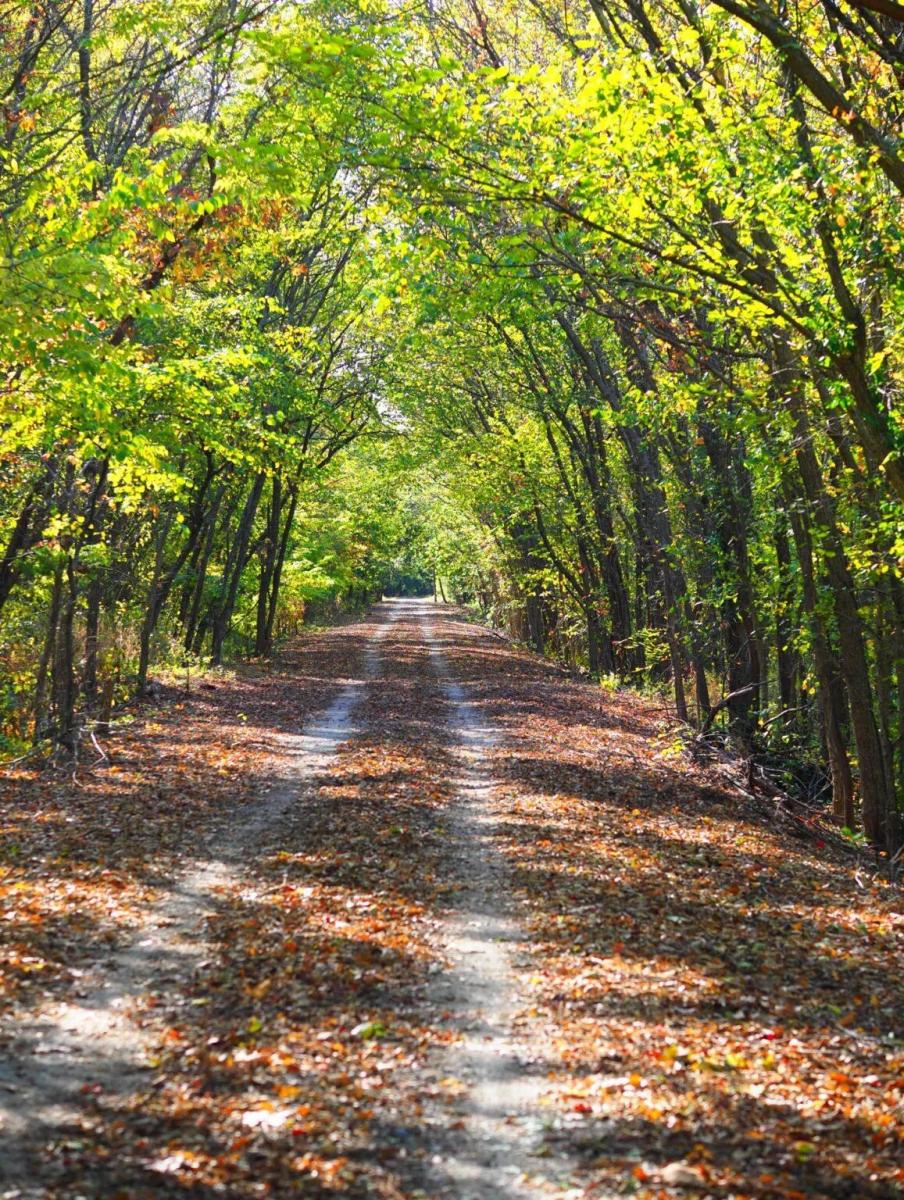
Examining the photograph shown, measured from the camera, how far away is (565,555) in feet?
98.3

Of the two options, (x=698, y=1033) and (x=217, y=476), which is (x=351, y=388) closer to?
(x=217, y=476)

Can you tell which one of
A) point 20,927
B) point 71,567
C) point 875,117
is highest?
point 875,117

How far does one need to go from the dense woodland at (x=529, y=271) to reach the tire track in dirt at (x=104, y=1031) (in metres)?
4.54

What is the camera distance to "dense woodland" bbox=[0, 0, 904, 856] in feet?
26.7

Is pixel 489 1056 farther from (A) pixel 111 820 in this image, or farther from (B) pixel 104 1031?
(A) pixel 111 820

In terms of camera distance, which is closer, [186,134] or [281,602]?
[186,134]

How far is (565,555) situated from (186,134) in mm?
20876

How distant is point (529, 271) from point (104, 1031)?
359 inches

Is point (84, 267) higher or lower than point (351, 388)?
lower

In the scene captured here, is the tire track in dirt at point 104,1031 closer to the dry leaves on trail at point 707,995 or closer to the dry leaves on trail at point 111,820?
the dry leaves on trail at point 111,820

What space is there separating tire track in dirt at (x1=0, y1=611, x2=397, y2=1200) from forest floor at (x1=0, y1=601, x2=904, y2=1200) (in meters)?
0.02

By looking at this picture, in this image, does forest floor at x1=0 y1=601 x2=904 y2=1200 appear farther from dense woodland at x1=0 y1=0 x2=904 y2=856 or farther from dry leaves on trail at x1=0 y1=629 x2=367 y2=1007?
dense woodland at x1=0 y1=0 x2=904 y2=856

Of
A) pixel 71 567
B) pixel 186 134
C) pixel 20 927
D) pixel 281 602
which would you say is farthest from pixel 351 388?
pixel 20 927

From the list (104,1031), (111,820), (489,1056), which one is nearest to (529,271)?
(111,820)
